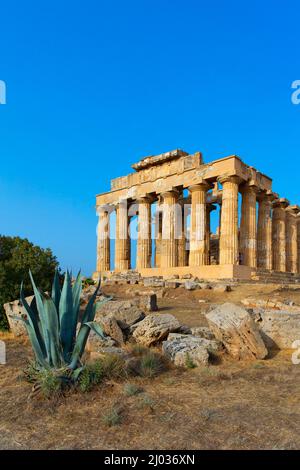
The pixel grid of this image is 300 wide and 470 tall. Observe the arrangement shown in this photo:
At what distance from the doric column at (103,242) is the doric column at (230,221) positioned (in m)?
12.7

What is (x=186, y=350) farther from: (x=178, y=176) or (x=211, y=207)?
(x=211, y=207)

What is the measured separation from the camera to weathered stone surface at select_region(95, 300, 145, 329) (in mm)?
8266

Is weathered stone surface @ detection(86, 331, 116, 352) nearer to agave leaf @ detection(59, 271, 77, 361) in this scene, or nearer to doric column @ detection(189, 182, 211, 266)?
agave leaf @ detection(59, 271, 77, 361)

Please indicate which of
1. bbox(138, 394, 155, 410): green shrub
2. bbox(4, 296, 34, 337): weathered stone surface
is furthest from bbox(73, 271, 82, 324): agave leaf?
bbox(4, 296, 34, 337): weathered stone surface

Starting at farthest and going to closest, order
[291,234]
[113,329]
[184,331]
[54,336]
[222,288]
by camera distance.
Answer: [291,234], [222,288], [184,331], [113,329], [54,336]

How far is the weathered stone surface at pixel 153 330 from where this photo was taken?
714cm

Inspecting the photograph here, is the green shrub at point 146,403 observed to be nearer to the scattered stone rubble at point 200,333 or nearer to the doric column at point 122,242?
the scattered stone rubble at point 200,333

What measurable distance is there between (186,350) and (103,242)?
90.4 feet

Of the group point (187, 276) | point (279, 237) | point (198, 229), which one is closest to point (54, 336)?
point (187, 276)

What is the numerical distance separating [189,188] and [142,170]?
593cm

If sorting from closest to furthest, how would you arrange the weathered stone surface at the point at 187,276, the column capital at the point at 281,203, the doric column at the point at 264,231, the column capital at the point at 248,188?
the weathered stone surface at the point at 187,276, the column capital at the point at 248,188, the doric column at the point at 264,231, the column capital at the point at 281,203

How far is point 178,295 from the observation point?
18641 millimetres

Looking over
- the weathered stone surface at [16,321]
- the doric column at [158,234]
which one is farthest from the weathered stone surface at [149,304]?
the doric column at [158,234]

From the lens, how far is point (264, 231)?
2745 centimetres
